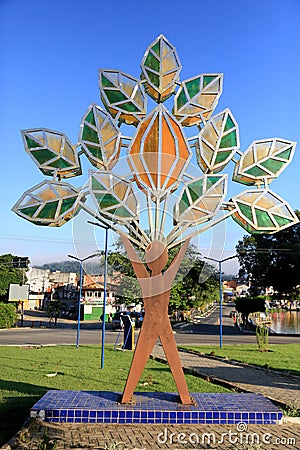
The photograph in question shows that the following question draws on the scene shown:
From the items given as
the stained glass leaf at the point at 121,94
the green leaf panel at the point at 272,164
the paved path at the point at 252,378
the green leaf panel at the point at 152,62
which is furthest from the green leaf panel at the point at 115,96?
the paved path at the point at 252,378

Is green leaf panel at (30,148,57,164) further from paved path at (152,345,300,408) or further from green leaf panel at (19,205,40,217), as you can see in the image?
paved path at (152,345,300,408)

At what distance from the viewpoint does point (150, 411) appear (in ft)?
21.4

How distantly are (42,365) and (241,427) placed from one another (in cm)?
751

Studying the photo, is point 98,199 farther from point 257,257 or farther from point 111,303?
point 111,303

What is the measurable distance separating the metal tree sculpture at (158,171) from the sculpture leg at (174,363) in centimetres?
2

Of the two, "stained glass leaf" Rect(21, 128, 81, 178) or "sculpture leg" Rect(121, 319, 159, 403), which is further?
"stained glass leaf" Rect(21, 128, 81, 178)

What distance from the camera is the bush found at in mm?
32344

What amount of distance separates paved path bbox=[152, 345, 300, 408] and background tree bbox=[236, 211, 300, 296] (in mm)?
18691

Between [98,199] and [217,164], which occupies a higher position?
[217,164]

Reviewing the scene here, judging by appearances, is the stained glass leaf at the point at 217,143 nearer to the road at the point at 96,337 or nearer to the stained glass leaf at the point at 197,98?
the stained glass leaf at the point at 197,98

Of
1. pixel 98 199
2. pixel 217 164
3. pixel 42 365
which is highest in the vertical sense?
pixel 217 164

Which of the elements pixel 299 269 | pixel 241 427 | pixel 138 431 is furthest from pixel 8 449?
pixel 299 269

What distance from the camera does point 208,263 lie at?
891cm

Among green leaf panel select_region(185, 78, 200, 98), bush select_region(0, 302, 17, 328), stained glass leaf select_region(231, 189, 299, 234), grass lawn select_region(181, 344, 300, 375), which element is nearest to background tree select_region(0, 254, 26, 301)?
bush select_region(0, 302, 17, 328)
